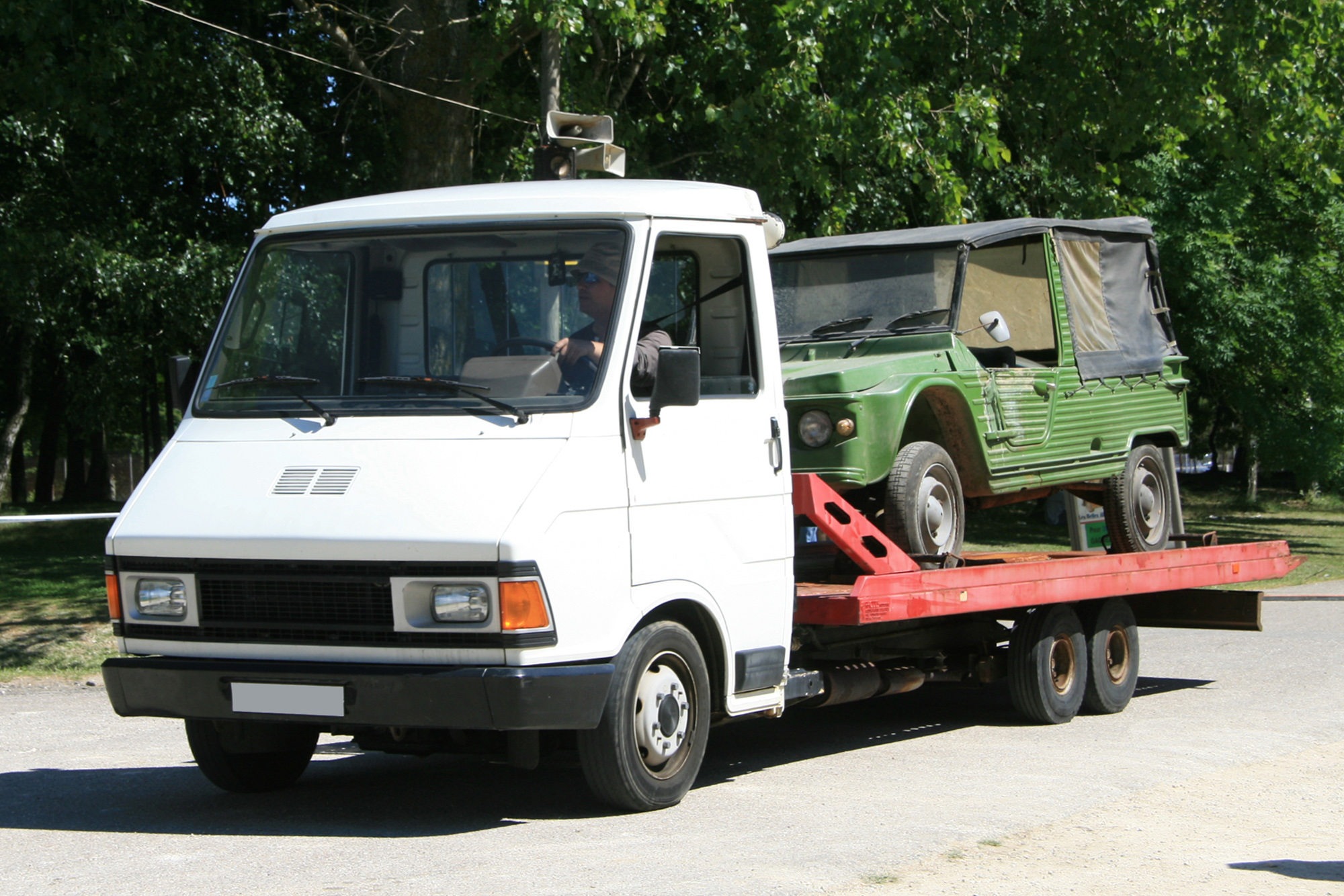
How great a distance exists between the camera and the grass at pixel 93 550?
12836 millimetres

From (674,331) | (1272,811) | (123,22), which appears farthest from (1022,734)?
(123,22)

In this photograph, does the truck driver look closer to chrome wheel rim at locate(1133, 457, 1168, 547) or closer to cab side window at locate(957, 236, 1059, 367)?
cab side window at locate(957, 236, 1059, 367)

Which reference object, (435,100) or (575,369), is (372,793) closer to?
(575,369)

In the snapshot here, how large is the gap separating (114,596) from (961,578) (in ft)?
13.0

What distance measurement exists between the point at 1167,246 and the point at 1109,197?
23.4 feet

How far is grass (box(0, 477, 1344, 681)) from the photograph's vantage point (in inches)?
505

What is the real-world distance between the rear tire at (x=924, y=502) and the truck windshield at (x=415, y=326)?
2250 millimetres

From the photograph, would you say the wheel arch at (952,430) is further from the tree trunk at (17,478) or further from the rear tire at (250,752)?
the tree trunk at (17,478)

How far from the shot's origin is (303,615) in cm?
589

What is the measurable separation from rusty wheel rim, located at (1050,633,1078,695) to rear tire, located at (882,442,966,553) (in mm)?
1442

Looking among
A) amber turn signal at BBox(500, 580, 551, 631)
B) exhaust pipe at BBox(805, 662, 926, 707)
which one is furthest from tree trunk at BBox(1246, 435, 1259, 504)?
amber turn signal at BBox(500, 580, 551, 631)

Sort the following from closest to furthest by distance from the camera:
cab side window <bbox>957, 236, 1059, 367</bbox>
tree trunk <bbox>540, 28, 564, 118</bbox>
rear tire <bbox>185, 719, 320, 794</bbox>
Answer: rear tire <bbox>185, 719, 320, 794</bbox> → cab side window <bbox>957, 236, 1059, 367</bbox> → tree trunk <bbox>540, 28, 564, 118</bbox>

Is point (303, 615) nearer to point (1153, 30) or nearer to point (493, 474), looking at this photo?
point (493, 474)

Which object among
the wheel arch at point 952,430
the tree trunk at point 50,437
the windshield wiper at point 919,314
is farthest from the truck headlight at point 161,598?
the tree trunk at point 50,437
